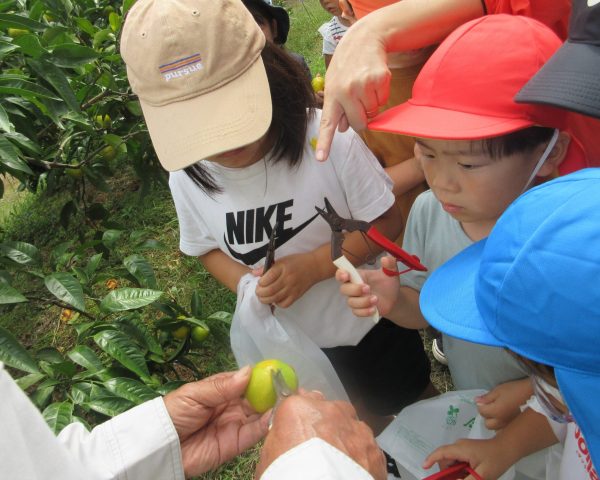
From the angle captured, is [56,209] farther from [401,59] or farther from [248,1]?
[401,59]

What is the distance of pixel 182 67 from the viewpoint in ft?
3.65

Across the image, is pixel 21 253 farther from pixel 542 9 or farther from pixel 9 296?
pixel 542 9

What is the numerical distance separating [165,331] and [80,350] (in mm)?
504

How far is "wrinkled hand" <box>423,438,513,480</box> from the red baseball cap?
1.97 ft

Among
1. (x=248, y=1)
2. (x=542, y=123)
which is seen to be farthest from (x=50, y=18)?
(x=542, y=123)

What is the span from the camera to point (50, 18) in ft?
8.29

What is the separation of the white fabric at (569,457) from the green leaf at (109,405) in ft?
3.19

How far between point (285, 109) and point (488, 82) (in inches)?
21.1

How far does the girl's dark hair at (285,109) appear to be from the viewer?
51.2 inches

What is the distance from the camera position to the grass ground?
2.12 m

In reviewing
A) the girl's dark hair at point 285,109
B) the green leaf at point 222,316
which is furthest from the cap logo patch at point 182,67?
the green leaf at point 222,316

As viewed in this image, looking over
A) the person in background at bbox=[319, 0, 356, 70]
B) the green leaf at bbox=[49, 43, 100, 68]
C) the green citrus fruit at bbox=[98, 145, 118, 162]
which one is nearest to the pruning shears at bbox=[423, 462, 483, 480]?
the green leaf at bbox=[49, 43, 100, 68]

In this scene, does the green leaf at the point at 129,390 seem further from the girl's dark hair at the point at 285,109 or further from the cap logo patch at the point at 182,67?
the cap logo patch at the point at 182,67

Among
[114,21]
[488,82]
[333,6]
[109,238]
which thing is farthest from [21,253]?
[333,6]
